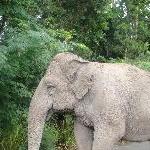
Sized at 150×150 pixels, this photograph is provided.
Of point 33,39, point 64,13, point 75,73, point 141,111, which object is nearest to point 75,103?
point 75,73

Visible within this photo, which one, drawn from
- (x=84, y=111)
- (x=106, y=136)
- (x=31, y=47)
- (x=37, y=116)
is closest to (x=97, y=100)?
(x=84, y=111)

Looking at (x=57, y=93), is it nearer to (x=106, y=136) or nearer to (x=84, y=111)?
(x=84, y=111)

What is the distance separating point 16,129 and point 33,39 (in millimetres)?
1578

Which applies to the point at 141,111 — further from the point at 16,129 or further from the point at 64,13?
the point at 64,13

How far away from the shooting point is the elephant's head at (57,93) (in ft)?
18.3

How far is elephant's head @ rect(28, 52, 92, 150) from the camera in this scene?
5.57 metres

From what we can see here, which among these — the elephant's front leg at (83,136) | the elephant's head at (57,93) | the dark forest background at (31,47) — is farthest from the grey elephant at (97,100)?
the dark forest background at (31,47)

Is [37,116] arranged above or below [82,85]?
below

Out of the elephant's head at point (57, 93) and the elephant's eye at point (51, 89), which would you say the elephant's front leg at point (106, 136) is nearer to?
the elephant's head at point (57, 93)

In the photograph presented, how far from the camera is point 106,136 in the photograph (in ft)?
18.1

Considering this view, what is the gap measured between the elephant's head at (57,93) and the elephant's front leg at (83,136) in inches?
14.3

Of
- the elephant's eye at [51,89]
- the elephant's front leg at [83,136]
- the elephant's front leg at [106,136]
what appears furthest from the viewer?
the elephant's front leg at [83,136]

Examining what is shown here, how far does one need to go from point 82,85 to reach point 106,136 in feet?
1.67

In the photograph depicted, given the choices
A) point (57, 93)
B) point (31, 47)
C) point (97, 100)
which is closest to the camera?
point (97, 100)
